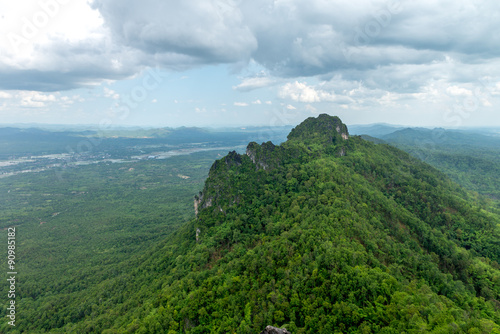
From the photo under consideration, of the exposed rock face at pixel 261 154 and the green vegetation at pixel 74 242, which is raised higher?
the exposed rock face at pixel 261 154

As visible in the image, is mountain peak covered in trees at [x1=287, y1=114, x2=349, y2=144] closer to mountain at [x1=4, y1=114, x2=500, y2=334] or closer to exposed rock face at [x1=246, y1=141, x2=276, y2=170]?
mountain at [x1=4, y1=114, x2=500, y2=334]

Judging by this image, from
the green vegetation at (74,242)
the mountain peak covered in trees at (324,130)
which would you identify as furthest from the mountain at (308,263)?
the mountain peak covered in trees at (324,130)

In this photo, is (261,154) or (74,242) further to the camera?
(74,242)

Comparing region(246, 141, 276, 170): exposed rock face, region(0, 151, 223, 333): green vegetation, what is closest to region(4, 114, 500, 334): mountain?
region(246, 141, 276, 170): exposed rock face

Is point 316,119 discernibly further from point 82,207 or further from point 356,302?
point 82,207

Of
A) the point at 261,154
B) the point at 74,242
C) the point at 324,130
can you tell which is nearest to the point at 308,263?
the point at 261,154

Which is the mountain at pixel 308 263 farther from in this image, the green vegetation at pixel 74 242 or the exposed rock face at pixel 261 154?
the green vegetation at pixel 74 242

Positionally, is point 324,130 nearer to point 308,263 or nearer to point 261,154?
point 261,154

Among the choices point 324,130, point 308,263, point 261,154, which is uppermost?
point 324,130
